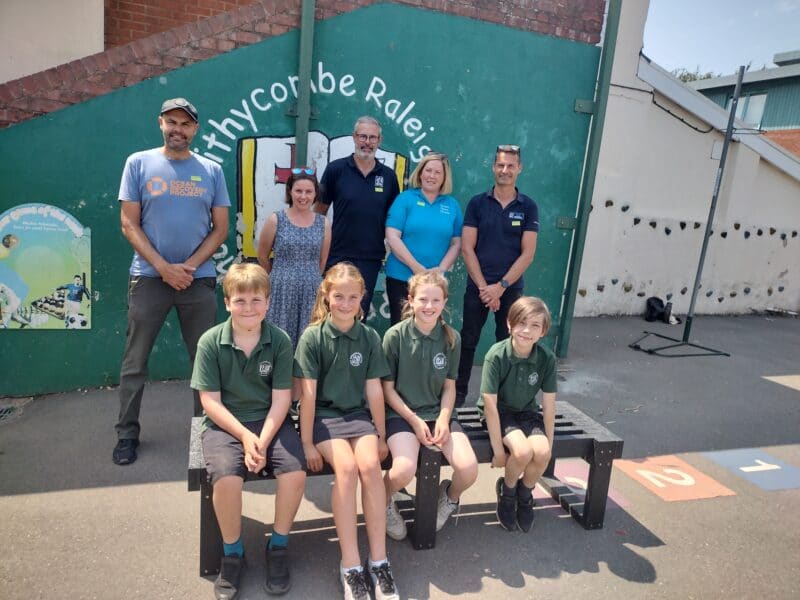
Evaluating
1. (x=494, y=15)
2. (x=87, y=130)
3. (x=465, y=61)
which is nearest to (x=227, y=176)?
(x=87, y=130)

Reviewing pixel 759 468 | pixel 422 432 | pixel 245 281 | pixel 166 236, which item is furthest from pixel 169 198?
pixel 759 468

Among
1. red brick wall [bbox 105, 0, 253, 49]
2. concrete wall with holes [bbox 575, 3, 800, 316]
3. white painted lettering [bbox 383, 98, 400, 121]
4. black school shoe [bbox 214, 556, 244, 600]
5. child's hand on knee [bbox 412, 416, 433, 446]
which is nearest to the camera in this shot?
black school shoe [bbox 214, 556, 244, 600]

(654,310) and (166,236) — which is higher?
(166,236)

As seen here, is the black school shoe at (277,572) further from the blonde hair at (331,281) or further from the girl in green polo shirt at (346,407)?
the blonde hair at (331,281)

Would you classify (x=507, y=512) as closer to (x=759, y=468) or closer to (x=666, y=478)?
(x=666, y=478)

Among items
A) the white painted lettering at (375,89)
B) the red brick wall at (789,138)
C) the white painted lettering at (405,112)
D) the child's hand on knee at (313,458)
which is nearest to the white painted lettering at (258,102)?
the white painted lettering at (375,89)

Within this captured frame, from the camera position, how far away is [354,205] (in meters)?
4.07

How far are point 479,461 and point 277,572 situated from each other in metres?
1.16

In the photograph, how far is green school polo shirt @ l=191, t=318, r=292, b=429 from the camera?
2.67m

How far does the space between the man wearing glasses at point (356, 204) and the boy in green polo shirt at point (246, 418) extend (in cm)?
143

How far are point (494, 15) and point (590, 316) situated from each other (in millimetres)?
5338

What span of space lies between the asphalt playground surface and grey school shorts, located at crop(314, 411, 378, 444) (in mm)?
579

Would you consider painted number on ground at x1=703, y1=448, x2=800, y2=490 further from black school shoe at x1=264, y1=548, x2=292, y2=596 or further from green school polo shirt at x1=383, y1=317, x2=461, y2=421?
black school shoe at x1=264, y1=548, x2=292, y2=596

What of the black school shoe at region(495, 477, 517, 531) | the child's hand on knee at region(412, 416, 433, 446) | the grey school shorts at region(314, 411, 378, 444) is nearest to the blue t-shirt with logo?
the grey school shorts at region(314, 411, 378, 444)
